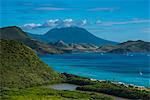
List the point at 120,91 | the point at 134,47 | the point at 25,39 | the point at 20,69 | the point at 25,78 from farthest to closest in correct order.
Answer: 1. the point at 134,47
2. the point at 25,39
3. the point at 20,69
4. the point at 25,78
5. the point at 120,91

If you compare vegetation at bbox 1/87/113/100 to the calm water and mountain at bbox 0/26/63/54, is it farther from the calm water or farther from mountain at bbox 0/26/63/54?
mountain at bbox 0/26/63/54

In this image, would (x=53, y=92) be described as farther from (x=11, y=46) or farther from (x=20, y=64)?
(x=11, y=46)

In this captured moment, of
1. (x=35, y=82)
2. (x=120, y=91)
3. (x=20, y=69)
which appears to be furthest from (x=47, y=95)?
(x=20, y=69)

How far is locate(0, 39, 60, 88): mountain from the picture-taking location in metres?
32.9

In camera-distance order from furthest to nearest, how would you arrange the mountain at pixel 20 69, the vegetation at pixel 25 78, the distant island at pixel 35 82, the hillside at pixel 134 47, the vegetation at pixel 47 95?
the hillside at pixel 134 47, the mountain at pixel 20 69, the distant island at pixel 35 82, the vegetation at pixel 25 78, the vegetation at pixel 47 95

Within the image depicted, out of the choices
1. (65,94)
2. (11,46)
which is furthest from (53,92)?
(11,46)

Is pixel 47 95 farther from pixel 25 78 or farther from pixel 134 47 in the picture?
pixel 134 47

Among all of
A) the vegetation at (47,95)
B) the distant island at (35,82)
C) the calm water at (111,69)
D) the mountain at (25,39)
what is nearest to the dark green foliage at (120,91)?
the distant island at (35,82)

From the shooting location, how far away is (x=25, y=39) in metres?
158

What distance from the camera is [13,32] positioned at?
172000 mm

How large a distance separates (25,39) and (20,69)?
123 m

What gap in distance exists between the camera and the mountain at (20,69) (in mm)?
32906

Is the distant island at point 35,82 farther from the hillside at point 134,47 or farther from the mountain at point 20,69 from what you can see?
the hillside at point 134,47

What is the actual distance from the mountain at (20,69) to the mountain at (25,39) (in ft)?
364
